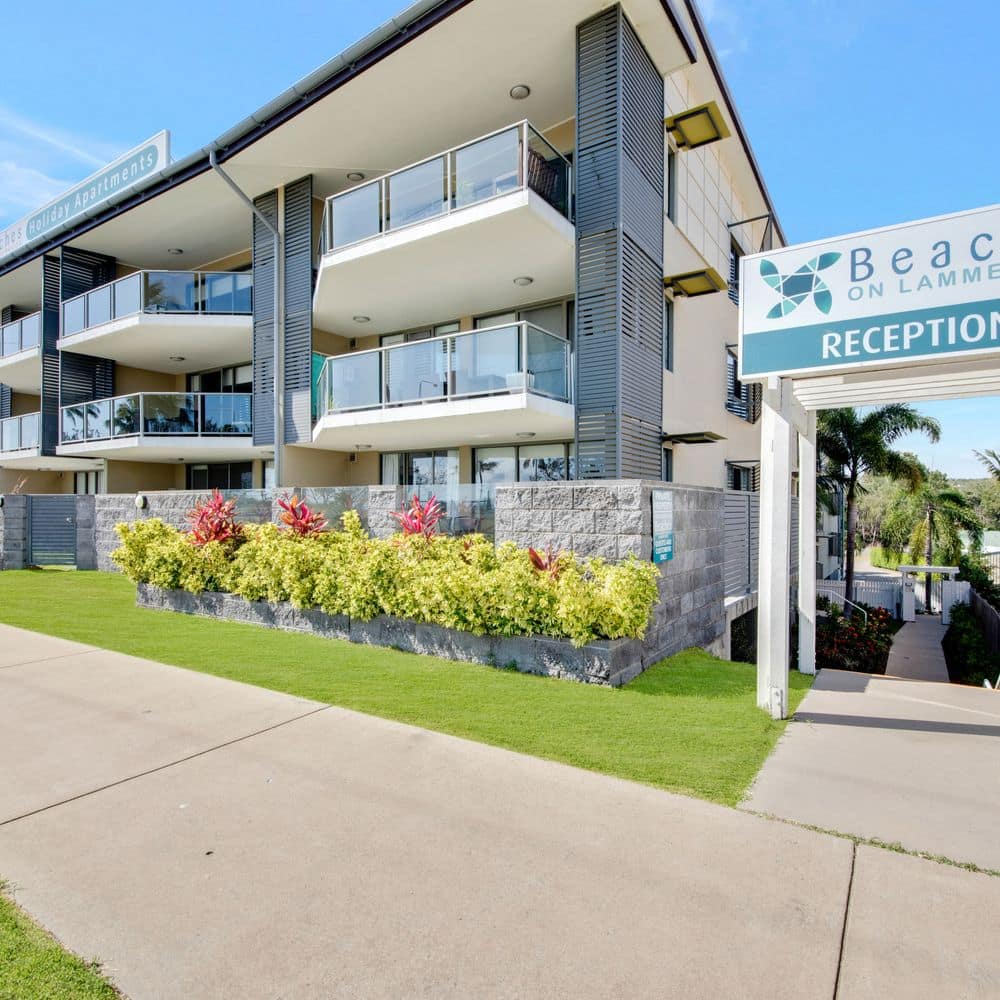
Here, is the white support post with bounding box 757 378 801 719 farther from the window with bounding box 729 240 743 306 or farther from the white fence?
the white fence

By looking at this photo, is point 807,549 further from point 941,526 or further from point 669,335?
point 941,526

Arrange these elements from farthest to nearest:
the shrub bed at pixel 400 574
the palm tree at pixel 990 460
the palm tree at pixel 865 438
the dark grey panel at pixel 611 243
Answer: the palm tree at pixel 990 460
the palm tree at pixel 865 438
the dark grey panel at pixel 611 243
the shrub bed at pixel 400 574

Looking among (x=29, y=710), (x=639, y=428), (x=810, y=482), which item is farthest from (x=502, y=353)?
(x=29, y=710)

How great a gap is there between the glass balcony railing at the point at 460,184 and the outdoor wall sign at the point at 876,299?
5.59 m

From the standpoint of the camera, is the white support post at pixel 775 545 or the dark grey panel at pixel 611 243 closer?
the white support post at pixel 775 545

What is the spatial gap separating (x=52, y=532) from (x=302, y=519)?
1110 cm

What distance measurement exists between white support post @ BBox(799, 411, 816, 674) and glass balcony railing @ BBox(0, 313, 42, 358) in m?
22.0

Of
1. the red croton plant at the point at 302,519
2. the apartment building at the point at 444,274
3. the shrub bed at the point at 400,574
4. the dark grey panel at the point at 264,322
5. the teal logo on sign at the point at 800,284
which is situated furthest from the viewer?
the dark grey panel at the point at 264,322

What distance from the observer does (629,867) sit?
10.3 feet

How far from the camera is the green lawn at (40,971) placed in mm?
2318

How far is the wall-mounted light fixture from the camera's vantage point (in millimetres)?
11312

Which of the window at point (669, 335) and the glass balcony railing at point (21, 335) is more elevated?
the glass balcony railing at point (21, 335)

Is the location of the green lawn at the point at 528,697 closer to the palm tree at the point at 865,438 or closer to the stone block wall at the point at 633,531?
the stone block wall at the point at 633,531

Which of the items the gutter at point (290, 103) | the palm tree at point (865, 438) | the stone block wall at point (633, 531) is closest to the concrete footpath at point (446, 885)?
the stone block wall at point (633, 531)
